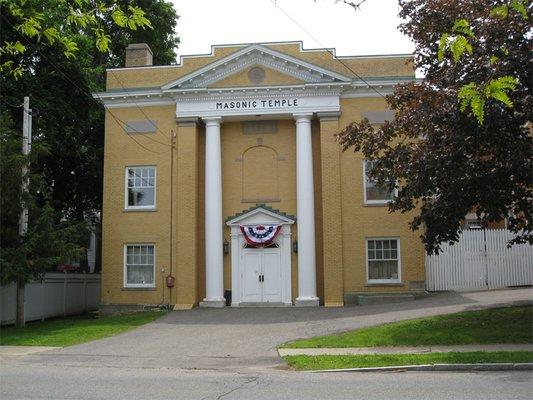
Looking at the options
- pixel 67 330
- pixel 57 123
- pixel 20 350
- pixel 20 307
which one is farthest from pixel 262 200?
pixel 20 350

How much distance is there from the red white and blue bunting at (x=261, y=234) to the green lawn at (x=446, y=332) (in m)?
8.97

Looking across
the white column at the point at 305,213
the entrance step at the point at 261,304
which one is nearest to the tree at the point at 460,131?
the white column at the point at 305,213

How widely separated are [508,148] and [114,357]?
1010 centimetres

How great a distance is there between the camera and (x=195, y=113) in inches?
1005

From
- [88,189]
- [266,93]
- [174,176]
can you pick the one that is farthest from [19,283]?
[88,189]

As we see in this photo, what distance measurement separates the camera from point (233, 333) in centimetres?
1716

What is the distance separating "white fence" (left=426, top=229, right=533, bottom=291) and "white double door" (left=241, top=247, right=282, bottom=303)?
6.20m

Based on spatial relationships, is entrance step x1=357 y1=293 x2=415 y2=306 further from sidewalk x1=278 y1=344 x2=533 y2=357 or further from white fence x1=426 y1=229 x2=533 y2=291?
sidewalk x1=278 y1=344 x2=533 y2=357

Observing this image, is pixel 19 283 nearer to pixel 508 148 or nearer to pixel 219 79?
pixel 219 79

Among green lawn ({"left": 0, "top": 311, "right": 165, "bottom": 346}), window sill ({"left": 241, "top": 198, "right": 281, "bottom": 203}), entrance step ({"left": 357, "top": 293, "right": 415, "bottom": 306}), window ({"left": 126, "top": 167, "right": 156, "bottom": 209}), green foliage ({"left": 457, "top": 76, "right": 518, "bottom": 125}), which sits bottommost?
green lawn ({"left": 0, "top": 311, "right": 165, "bottom": 346})

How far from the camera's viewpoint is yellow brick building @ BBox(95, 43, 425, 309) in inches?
964

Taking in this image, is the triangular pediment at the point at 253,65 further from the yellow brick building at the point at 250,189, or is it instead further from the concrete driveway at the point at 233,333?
the concrete driveway at the point at 233,333

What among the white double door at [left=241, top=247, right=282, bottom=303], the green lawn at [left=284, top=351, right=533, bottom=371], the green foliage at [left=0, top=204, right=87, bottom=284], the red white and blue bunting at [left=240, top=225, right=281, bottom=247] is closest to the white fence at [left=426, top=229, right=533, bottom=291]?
the white double door at [left=241, top=247, right=282, bottom=303]

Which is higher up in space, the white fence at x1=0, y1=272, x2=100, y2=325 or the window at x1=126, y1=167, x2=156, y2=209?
the window at x1=126, y1=167, x2=156, y2=209
